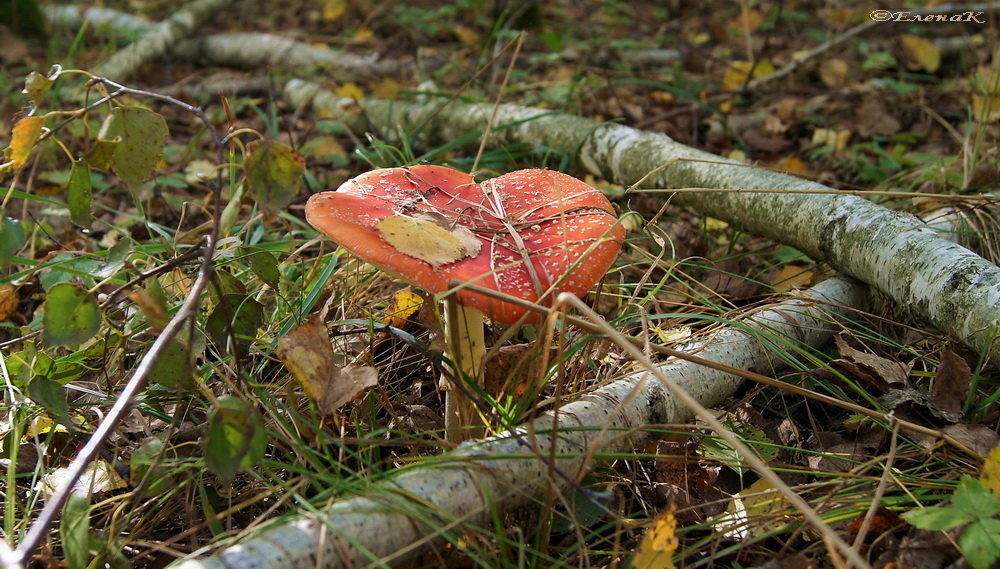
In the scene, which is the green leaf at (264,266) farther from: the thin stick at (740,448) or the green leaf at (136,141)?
the thin stick at (740,448)

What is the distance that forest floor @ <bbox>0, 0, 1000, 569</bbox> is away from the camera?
4.25ft

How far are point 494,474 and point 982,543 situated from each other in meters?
0.78

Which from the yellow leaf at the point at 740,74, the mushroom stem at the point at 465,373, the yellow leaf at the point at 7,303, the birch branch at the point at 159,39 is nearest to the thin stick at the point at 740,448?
the mushroom stem at the point at 465,373

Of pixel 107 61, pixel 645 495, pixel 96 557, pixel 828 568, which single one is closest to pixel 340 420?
pixel 96 557

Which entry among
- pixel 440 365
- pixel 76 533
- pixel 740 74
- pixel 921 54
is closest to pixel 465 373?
pixel 440 365

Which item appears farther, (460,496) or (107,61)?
(107,61)

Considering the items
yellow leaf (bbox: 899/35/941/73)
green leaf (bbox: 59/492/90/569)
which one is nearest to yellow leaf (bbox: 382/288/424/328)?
green leaf (bbox: 59/492/90/569)

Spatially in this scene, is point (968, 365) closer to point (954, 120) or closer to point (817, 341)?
point (817, 341)

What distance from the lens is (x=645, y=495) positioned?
5.16 ft

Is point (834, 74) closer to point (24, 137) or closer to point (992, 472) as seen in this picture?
point (992, 472)

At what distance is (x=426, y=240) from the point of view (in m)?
1.33

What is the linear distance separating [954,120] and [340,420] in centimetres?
318

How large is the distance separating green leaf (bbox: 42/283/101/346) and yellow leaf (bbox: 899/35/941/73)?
13.3 ft

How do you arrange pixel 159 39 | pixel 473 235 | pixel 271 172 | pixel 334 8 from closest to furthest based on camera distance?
pixel 271 172, pixel 473 235, pixel 159 39, pixel 334 8
